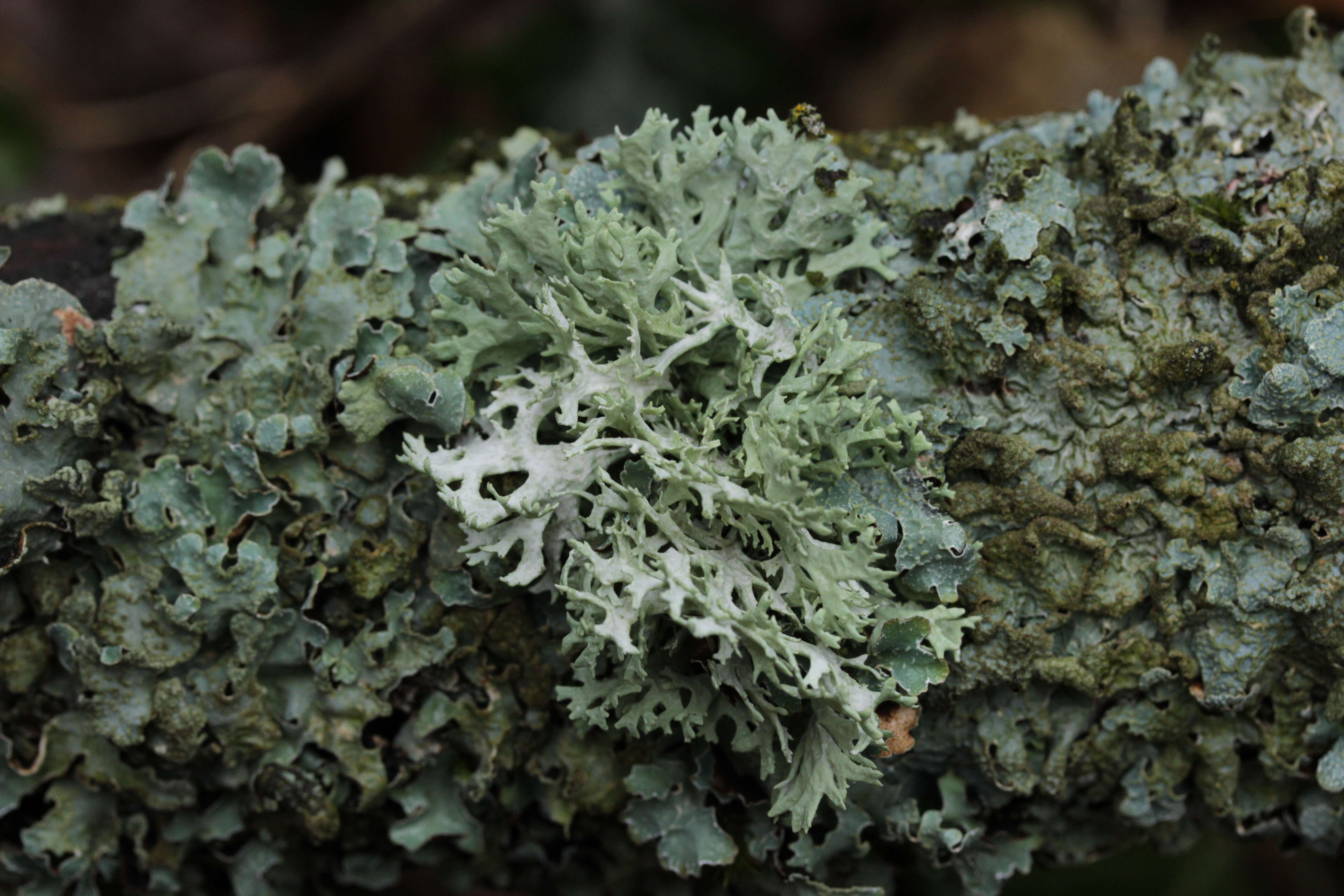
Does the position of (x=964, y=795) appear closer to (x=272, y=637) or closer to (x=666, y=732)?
(x=666, y=732)

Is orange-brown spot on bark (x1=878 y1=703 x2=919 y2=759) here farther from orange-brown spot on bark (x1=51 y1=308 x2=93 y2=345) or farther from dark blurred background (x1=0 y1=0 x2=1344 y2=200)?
dark blurred background (x1=0 y1=0 x2=1344 y2=200)

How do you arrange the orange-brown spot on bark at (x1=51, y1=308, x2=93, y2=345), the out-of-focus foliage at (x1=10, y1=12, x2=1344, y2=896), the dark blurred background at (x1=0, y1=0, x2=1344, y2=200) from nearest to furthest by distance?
the out-of-focus foliage at (x1=10, y1=12, x2=1344, y2=896) < the orange-brown spot on bark at (x1=51, y1=308, x2=93, y2=345) < the dark blurred background at (x1=0, y1=0, x2=1344, y2=200)

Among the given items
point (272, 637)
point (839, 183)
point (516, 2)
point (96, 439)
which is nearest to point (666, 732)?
point (272, 637)

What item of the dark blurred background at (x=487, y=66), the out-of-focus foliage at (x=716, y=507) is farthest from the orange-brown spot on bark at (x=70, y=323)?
the dark blurred background at (x=487, y=66)

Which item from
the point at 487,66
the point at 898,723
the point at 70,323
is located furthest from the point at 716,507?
the point at 487,66

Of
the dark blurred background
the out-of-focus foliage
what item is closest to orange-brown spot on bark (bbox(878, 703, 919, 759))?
the out-of-focus foliage
